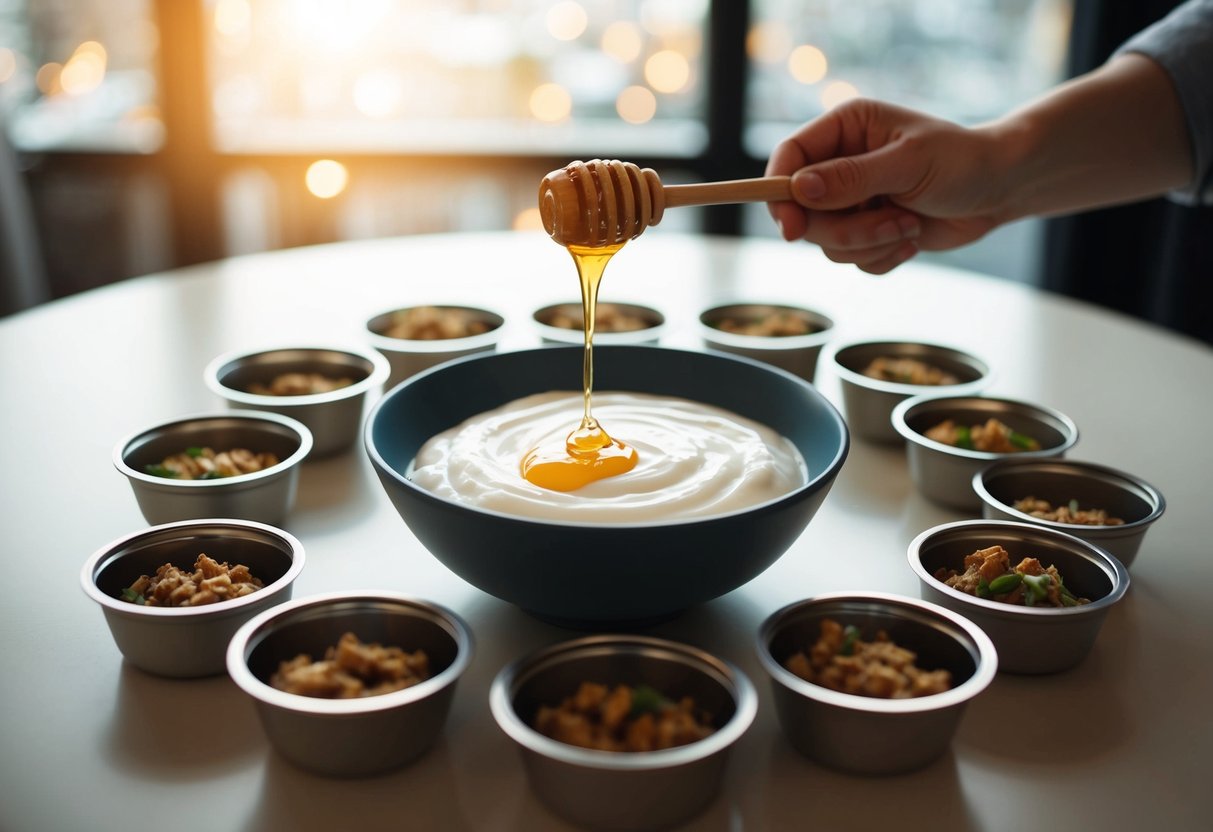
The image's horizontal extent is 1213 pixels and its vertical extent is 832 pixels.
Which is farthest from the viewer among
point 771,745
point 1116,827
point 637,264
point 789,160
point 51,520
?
point 637,264

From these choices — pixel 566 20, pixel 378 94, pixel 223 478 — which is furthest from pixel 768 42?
pixel 223 478

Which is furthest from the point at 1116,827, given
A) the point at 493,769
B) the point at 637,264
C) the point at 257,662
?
the point at 637,264

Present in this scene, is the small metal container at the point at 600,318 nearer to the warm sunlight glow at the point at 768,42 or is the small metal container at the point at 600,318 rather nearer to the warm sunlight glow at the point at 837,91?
the warm sunlight glow at the point at 768,42

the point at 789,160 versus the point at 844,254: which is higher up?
the point at 789,160

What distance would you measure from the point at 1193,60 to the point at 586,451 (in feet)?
4.90

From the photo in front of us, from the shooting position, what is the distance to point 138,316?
2.55 m

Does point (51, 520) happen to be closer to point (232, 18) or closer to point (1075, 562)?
point (1075, 562)

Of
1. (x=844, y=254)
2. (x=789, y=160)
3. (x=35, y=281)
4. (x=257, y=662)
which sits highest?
(x=789, y=160)

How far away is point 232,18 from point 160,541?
360 centimetres

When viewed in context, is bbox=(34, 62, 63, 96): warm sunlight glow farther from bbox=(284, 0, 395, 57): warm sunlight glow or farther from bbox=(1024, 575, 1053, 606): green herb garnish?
bbox=(1024, 575, 1053, 606): green herb garnish

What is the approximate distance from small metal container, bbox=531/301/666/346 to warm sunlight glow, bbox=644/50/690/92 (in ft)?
8.08

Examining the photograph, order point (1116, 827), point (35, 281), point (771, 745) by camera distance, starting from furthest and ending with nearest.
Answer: point (35, 281), point (771, 745), point (1116, 827)

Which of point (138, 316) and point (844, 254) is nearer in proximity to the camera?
point (844, 254)

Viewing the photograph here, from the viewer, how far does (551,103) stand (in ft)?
15.3
